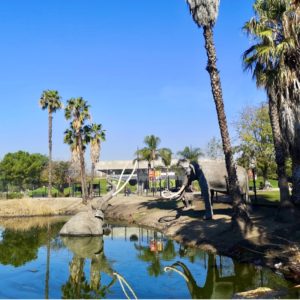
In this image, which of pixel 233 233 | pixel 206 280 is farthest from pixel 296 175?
pixel 206 280

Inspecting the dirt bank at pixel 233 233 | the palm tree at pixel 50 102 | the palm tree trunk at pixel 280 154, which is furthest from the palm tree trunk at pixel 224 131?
the palm tree at pixel 50 102

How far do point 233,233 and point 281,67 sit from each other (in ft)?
22.4

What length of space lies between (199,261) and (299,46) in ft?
29.5

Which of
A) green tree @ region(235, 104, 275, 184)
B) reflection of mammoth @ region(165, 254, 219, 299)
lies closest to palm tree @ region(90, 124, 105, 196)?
green tree @ region(235, 104, 275, 184)

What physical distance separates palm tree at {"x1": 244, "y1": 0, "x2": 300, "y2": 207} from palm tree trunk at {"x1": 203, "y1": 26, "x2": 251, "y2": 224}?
1.93m

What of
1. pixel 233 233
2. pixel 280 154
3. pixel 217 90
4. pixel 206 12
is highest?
pixel 206 12

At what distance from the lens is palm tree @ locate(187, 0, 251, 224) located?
653 inches

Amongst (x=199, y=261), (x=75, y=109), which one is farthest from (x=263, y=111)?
(x=199, y=261)

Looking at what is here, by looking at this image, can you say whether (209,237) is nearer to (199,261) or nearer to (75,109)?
(199,261)

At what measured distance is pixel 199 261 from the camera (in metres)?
14.8

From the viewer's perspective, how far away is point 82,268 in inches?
564

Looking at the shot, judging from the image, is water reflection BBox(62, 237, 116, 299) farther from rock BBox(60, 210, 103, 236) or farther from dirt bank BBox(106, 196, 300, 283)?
dirt bank BBox(106, 196, 300, 283)

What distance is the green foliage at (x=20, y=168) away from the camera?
6888cm

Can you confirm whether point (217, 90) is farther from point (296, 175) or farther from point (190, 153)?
point (190, 153)
